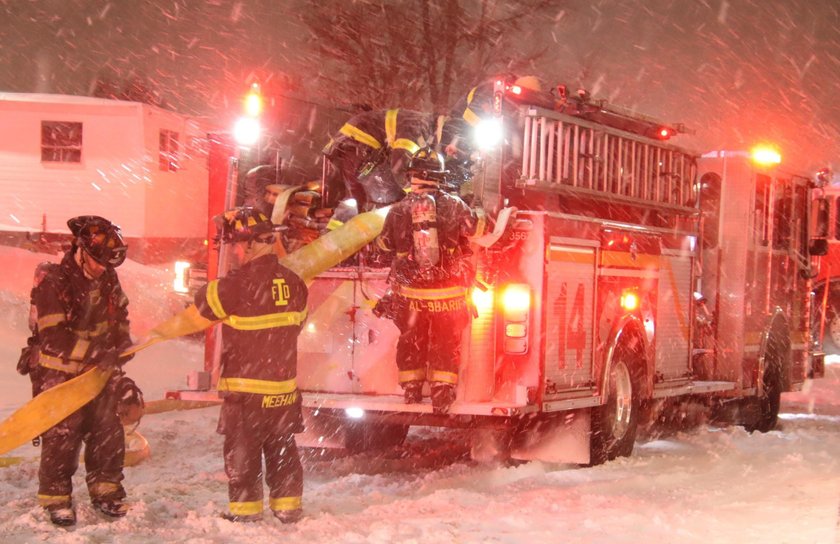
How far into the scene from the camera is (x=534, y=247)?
6.97m

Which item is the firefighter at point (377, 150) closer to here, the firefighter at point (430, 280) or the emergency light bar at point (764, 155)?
the firefighter at point (430, 280)

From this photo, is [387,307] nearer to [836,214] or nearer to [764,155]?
[764,155]

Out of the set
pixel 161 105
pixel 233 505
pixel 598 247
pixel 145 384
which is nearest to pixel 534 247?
pixel 598 247

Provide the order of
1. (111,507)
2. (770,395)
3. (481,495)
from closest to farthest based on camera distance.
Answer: (111,507) → (481,495) → (770,395)

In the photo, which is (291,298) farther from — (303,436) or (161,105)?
(161,105)

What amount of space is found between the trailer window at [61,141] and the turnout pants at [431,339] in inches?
881

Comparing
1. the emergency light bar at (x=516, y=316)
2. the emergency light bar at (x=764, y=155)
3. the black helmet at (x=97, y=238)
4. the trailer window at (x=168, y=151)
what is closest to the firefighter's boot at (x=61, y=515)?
the black helmet at (x=97, y=238)

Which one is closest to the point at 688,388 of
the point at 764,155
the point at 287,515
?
the point at 764,155

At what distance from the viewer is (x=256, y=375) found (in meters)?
5.43

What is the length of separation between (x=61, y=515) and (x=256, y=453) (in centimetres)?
107

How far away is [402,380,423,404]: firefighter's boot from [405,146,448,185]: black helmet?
1.32 m

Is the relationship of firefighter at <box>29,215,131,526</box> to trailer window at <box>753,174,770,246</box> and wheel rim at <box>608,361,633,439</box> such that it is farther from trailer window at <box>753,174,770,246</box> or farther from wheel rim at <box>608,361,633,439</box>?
trailer window at <box>753,174,770,246</box>

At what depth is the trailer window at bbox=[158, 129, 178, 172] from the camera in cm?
2777

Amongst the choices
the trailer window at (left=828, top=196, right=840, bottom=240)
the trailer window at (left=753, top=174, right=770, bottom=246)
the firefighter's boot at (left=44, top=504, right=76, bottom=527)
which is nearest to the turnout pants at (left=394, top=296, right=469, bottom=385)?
the firefighter's boot at (left=44, top=504, right=76, bottom=527)
